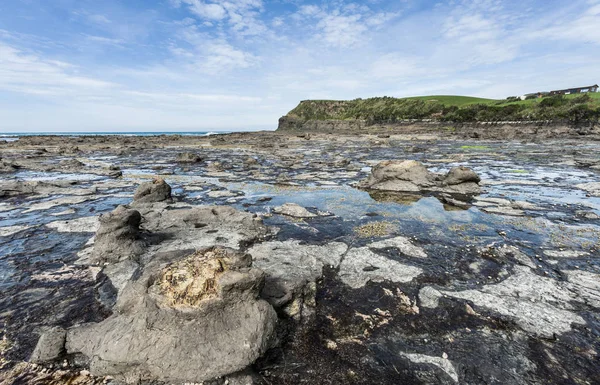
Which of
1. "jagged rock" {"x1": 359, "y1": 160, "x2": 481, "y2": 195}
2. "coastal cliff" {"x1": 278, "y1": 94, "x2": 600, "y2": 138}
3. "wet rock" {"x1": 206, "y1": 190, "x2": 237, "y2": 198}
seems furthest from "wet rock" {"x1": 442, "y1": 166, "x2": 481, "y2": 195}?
"coastal cliff" {"x1": 278, "y1": 94, "x2": 600, "y2": 138}

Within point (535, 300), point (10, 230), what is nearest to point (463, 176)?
point (535, 300)

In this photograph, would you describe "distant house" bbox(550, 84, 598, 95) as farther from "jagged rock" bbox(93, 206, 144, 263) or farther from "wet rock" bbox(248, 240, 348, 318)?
"jagged rock" bbox(93, 206, 144, 263)

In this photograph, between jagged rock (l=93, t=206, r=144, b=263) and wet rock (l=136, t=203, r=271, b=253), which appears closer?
jagged rock (l=93, t=206, r=144, b=263)

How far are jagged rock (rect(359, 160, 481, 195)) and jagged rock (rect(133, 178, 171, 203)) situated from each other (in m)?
7.21

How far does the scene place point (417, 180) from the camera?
456 inches

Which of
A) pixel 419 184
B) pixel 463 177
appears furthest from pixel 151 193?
pixel 463 177

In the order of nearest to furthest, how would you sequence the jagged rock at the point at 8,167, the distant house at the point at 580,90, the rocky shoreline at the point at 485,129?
1. the jagged rock at the point at 8,167
2. the rocky shoreline at the point at 485,129
3. the distant house at the point at 580,90

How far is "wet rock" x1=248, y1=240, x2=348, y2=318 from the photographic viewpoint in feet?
13.4

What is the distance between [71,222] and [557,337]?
975cm

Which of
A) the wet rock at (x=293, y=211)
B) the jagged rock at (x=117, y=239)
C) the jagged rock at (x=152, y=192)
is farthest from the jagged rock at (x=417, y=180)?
the jagged rock at (x=117, y=239)

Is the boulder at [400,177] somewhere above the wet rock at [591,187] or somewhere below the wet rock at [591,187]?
above

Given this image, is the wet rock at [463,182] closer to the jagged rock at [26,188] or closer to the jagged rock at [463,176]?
the jagged rock at [463,176]

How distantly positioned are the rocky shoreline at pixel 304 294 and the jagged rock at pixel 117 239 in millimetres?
25

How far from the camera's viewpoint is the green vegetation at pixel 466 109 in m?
52.8
